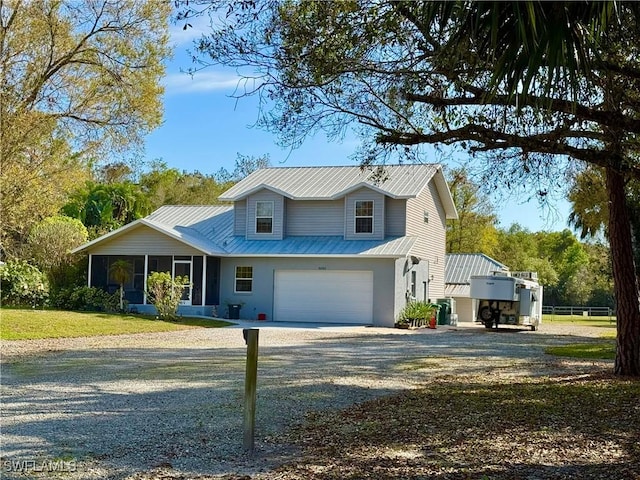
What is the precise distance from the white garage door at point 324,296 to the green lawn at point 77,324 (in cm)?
347

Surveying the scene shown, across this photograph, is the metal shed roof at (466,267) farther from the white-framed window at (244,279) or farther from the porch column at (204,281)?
the porch column at (204,281)

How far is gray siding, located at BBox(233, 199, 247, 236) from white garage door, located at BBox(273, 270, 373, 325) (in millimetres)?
3315

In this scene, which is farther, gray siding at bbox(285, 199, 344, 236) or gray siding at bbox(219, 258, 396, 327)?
gray siding at bbox(285, 199, 344, 236)

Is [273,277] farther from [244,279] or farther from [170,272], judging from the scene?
[170,272]

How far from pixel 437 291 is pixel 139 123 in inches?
692

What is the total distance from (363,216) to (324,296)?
352 centimetres

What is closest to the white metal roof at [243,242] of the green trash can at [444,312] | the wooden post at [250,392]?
the green trash can at [444,312]

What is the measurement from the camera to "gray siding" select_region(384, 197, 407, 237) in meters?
27.3

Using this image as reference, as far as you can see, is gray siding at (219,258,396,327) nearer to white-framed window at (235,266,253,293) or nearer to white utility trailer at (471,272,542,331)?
white-framed window at (235,266,253,293)

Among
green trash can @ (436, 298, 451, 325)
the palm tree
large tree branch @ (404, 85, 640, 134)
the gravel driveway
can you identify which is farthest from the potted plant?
large tree branch @ (404, 85, 640, 134)

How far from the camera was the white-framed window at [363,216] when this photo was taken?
27.5m

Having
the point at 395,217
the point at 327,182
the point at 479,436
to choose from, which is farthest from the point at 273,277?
the point at 479,436

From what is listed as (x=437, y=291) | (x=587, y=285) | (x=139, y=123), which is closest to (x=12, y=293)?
(x=139, y=123)

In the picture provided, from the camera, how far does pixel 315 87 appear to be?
385 inches
